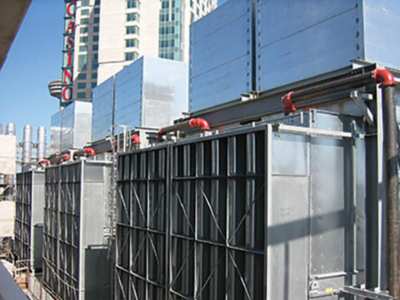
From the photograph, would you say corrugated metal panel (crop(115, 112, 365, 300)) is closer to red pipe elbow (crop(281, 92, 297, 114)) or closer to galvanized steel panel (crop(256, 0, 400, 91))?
red pipe elbow (crop(281, 92, 297, 114))

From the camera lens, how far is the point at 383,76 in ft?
24.8

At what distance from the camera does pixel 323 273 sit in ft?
27.4

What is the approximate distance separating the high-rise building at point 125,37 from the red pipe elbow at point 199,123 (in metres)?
62.3

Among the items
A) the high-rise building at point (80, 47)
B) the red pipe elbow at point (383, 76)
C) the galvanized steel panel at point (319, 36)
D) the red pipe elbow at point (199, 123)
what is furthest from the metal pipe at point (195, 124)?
the high-rise building at point (80, 47)

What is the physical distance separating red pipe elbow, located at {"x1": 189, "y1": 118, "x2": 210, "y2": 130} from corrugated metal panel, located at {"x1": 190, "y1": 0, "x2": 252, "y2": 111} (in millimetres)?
425

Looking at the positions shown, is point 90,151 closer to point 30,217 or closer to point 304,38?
point 30,217

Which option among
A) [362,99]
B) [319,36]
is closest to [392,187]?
[362,99]

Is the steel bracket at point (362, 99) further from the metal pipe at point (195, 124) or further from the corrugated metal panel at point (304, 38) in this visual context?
the metal pipe at point (195, 124)

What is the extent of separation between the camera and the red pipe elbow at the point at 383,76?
754cm

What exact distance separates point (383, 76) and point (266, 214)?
3.16 metres

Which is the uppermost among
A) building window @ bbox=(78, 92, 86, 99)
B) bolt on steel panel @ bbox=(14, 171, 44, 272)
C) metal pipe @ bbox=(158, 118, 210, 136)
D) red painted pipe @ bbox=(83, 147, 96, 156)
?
building window @ bbox=(78, 92, 86, 99)

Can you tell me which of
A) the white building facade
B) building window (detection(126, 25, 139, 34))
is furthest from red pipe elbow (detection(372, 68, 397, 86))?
building window (detection(126, 25, 139, 34))

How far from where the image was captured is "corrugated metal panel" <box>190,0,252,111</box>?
10.2 metres

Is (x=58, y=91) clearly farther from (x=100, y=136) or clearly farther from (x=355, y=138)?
(x=355, y=138)
